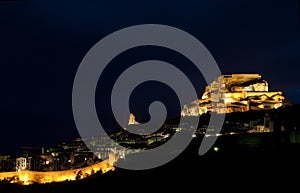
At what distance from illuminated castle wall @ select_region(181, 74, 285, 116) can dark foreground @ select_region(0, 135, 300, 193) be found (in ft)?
78.1

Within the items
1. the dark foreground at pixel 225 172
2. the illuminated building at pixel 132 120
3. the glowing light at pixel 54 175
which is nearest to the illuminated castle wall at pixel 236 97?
the illuminated building at pixel 132 120

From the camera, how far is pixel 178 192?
15.5 meters

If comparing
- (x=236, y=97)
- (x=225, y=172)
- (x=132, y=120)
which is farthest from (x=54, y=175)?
(x=132, y=120)

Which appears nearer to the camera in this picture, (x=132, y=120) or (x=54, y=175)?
(x=54, y=175)

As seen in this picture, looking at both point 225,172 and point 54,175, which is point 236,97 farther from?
point 225,172

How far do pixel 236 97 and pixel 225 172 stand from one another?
3490 cm

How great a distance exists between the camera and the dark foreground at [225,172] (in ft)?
49.1

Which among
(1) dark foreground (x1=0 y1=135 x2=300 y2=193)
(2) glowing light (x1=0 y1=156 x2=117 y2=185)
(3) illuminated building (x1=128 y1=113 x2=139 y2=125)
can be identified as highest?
(3) illuminated building (x1=128 y1=113 x2=139 y2=125)

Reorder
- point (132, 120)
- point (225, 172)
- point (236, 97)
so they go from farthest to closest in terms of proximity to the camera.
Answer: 1. point (132, 120)
2. point (236, 97)
3. point (225, 172)

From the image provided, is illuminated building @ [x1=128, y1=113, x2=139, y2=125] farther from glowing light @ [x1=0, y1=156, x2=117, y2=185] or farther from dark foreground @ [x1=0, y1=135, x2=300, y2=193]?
dark foreground @ [x1=0, y1=135, x2=300, y2=193]

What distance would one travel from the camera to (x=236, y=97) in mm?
51188

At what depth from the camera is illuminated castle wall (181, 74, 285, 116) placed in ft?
158

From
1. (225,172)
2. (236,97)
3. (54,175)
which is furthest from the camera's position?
(236,97)

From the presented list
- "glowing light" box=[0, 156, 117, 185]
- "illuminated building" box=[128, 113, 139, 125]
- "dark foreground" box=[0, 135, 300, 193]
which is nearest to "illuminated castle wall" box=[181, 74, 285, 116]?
"illuminated building" box=[128, 113, 139, 125]
